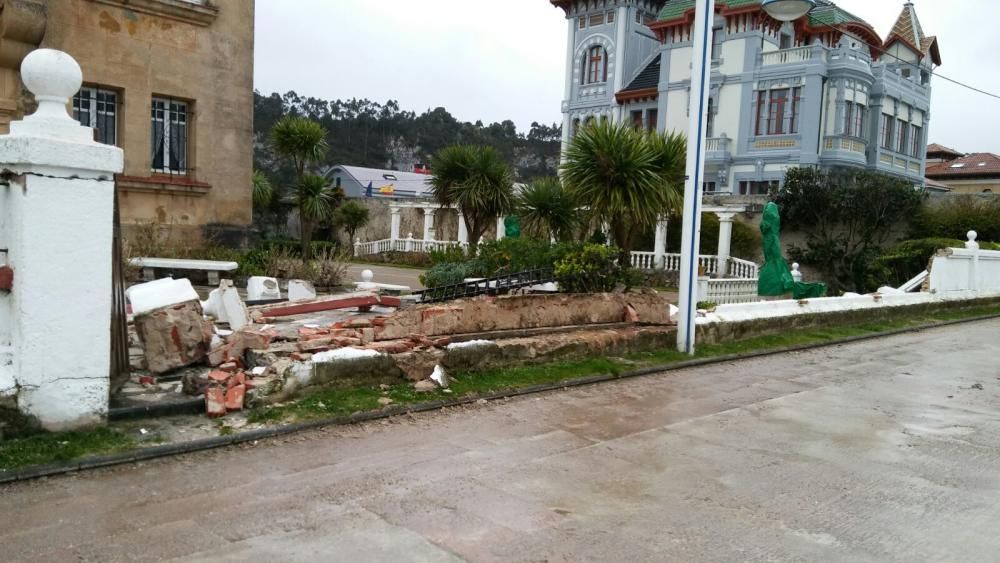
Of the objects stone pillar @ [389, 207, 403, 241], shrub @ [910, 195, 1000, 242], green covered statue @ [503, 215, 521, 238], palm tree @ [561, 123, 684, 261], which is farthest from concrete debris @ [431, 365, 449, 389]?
stone pillar @ [389, 207, 403, 241]

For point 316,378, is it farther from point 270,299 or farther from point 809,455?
point 270,299

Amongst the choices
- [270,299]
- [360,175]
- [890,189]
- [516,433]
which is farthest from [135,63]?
[360,175]

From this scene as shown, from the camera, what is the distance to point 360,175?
5569 centimetres

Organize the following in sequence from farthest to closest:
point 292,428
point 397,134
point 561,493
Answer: point 397,134, point 292,428, point 561,493

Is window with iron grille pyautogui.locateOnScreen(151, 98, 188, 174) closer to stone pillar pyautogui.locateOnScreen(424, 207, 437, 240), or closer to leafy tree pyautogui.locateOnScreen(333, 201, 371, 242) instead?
stone pillar pyautogui.locateOnScreen(424, 207, 437, 240)

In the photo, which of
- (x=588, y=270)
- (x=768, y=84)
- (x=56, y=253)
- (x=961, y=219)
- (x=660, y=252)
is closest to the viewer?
(x=56, y=253)

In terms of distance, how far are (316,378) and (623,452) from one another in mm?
2601

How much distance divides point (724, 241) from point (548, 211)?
13701mm

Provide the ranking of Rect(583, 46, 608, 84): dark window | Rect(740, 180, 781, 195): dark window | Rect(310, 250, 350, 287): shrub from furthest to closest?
Rect(583, 46, 608, 84): dark window, Rect(740, 180, 781, 195): dark window, Rect(310, 250, 350, 287): shrub

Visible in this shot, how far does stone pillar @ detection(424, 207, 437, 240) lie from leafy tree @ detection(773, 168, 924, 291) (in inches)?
599

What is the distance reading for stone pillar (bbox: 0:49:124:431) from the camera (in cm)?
489

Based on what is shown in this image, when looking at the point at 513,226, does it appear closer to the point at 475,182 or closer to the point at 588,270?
the point at 475,182

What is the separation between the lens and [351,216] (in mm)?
38094

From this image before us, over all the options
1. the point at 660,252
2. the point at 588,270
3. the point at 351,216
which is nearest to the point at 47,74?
the point at 588,270
